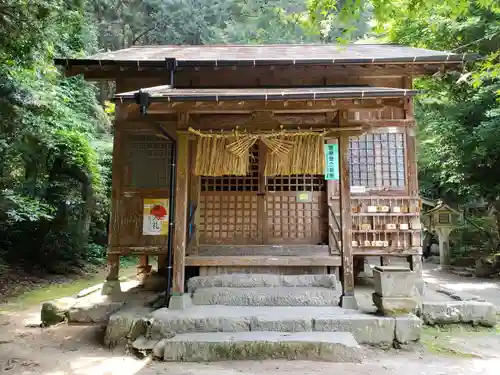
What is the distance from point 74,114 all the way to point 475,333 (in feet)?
54.1

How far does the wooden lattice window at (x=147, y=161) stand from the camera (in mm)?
8273

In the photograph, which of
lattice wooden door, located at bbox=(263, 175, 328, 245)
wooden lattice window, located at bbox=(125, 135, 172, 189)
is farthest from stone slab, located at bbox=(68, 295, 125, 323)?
lattice wooden door, located at bbox=(263, 175, 328, 245)

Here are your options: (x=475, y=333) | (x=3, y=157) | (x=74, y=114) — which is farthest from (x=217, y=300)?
(x=74, y=114)

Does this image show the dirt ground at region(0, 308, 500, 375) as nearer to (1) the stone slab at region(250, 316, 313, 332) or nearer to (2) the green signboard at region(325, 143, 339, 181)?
(1) the stone slab at region(250, 316, 313, 332)

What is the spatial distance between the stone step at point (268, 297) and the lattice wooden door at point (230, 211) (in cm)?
152

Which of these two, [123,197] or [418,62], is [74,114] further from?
[418,62]

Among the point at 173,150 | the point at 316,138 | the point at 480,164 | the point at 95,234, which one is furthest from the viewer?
the point at 95,234

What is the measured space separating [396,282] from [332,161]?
104 inches

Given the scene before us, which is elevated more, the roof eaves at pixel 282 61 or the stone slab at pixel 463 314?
the roof eaves at pixel 282 61

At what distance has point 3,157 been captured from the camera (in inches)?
384

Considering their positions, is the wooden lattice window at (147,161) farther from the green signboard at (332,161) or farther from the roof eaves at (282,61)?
the green signboard at (332,161)

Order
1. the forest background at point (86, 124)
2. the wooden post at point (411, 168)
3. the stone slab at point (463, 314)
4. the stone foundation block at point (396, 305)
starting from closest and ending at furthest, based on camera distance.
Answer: the stone foundation block at point (396, 305)
the stone slab at point (463, 314)
the forest background at point (86, 124)
the wooden post at point (411, 168)

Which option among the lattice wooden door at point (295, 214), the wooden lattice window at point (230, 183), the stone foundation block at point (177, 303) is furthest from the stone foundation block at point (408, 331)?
the wooden lattice window at point (230, 183)

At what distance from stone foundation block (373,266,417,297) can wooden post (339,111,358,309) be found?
Answer: 65cm
